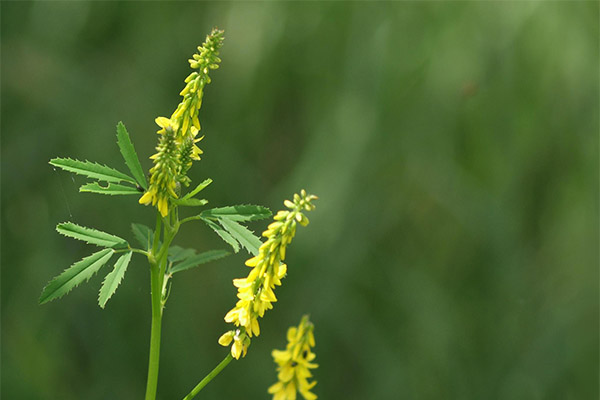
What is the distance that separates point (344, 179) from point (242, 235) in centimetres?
92

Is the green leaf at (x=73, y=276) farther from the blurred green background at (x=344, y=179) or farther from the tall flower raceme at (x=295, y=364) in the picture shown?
the blurred green background at (x=344, y=179)

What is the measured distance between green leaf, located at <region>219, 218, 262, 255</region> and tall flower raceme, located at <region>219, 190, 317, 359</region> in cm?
7

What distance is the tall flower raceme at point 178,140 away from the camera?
35cm

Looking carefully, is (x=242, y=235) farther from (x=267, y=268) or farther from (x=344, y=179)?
(x=344, y=179)

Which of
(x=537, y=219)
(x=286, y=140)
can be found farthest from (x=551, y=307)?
(x=286, y=140)

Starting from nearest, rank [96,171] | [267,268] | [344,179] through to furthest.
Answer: [267,268] < [96,171] < [344,179]

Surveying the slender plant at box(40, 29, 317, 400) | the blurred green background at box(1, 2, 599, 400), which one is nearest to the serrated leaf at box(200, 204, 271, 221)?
the slender plant at box(40, 29, 317, 400)

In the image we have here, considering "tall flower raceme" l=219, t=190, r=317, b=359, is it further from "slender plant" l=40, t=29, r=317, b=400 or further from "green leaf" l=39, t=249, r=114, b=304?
"green leaf" l=39, t=249, r=114, b=304

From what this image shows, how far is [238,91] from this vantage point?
1.33 m

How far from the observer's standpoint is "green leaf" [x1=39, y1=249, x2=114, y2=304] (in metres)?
0.38

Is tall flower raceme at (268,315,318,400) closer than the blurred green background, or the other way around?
tall flower raceme at (268,315,318,400)

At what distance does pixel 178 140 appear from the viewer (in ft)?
1.18

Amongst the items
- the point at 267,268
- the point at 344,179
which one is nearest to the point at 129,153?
the point at 267,268

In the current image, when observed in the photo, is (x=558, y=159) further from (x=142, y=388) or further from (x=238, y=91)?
(x=142, y=388)
